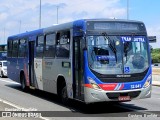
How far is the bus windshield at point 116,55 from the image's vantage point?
41.1ft

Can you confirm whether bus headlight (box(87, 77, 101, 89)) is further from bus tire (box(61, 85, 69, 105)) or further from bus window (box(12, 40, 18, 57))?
bus window (box(12, 40, 18, 57))

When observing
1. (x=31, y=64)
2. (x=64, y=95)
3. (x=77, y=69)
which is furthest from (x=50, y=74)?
(x=31, y=64)

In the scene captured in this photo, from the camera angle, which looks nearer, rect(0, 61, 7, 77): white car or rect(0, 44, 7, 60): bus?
rect(0, 61, 7, 77): white car

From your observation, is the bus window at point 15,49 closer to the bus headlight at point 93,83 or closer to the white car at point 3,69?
the bus headlight at point 93,83

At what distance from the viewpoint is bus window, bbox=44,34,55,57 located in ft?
52.3

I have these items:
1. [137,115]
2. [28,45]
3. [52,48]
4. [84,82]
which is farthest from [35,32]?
[137,115]

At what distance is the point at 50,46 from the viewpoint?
53.4 feet

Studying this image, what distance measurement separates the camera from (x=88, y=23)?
12844 millimetres

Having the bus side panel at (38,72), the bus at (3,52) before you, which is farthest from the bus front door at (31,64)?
the bus at (3,52)

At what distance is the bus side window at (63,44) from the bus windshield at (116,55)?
5.82 feet

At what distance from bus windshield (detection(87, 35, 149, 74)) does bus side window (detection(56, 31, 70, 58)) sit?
1.77 m

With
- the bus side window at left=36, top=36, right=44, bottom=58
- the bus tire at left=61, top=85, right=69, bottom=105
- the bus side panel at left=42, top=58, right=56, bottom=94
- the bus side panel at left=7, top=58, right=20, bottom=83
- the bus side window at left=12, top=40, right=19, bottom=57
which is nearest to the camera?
the bus tire at left=61, top=85, right=69, bottom=105

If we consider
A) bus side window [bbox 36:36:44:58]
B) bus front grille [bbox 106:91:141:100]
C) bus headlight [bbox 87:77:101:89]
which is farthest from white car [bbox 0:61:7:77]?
bus front grille [bbox 106:91:141:100]

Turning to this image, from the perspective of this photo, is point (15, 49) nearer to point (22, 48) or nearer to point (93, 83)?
point (22, 48)
